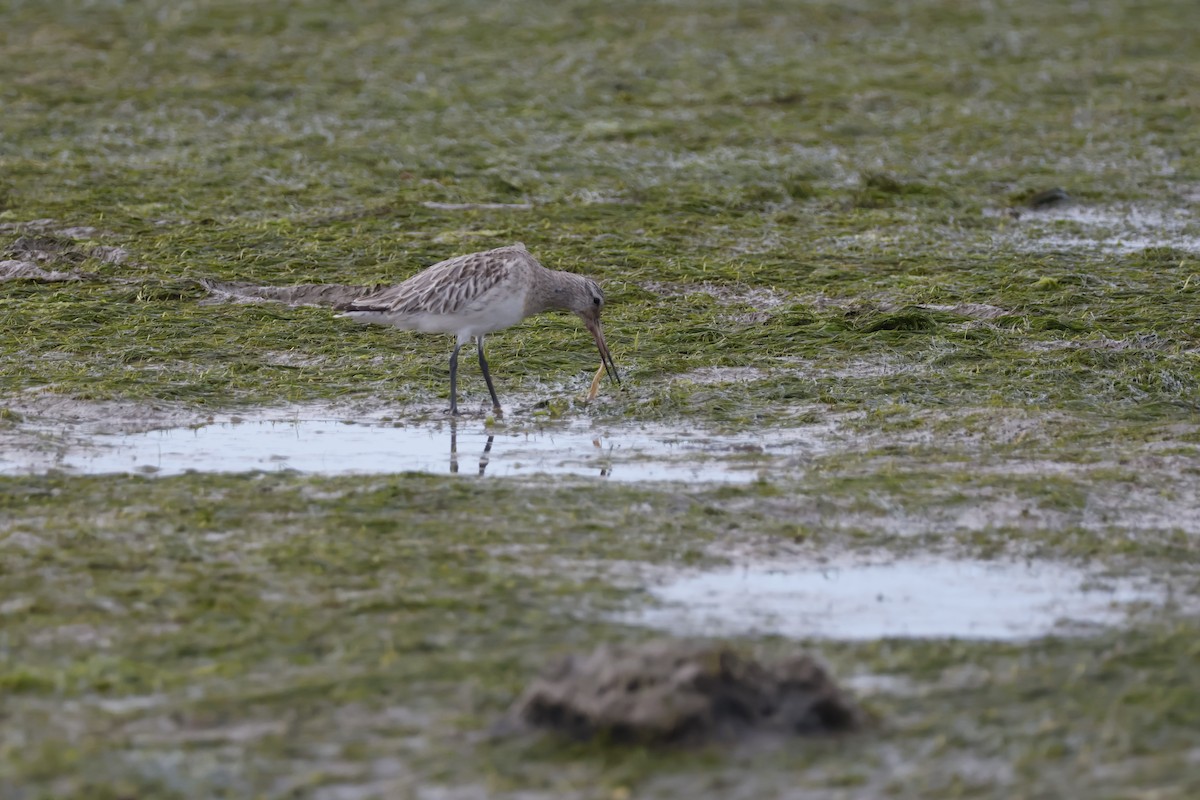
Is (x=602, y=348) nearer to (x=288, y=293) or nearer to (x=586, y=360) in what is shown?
(x=586, y=360)

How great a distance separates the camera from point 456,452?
8.06 meters

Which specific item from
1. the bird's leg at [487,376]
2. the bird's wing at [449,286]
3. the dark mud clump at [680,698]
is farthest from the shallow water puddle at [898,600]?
the bird's wing at [449,286]

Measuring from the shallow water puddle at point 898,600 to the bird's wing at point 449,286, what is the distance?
131 inches

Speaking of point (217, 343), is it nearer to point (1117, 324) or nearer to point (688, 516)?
point (688, 516)

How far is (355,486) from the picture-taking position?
23.6 feet

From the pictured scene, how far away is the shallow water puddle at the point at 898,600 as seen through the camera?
5.60 metres

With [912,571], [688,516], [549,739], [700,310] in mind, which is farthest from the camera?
[700,310]

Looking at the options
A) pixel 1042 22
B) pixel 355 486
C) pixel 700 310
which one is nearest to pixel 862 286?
pixel 700 310

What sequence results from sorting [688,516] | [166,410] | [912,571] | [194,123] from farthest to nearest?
1. [194,123]
2. [166,410]
3. [688,516]
4. [912,571]

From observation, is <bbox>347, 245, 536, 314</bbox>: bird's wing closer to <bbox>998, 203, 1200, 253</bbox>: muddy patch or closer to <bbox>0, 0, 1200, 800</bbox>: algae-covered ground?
<bbox>0, 0, 1200, 800</bbox>: algae-covered ground

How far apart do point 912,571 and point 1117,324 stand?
4.22 metres

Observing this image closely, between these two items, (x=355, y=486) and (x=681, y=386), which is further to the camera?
(x=681, y=386)

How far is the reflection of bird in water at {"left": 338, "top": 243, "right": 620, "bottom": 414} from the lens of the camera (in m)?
9.12

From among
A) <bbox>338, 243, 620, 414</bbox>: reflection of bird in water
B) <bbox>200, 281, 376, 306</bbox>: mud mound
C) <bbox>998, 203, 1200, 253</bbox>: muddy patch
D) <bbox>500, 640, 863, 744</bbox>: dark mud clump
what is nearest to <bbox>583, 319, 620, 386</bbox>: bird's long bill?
<bbox>338, 243, 620, 414</bbox>: reflection of bird in water
